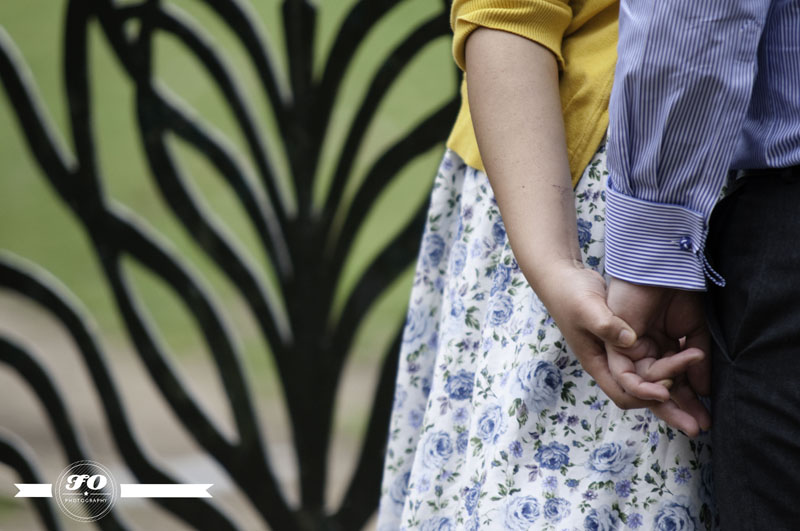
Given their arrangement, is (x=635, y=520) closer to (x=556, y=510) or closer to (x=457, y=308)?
(x=556, y=510)

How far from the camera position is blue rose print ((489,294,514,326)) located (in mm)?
792

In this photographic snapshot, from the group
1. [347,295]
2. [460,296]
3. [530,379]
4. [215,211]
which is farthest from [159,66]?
[530,379]

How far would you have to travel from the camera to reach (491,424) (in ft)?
2.56

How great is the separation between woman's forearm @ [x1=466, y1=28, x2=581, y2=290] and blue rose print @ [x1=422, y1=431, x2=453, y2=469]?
25cm

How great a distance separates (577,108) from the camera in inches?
29.8

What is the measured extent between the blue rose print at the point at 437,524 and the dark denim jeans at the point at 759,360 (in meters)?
0.32

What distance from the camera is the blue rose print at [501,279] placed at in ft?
2.61

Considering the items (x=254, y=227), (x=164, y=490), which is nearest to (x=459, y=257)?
Result: (x=254, y=227)

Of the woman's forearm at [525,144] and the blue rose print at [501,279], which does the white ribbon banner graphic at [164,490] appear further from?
the woman's forearm at [525,144]

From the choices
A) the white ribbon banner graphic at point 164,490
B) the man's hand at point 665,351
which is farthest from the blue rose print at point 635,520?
the white ribbon banner graphic at point 164,490

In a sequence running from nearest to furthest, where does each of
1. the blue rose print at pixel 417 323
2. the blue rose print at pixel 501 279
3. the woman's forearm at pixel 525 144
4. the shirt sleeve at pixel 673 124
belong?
the shirt sleeve at pixel 673 124 → the woman's forearm at pixel 525 144 → the blue rose print at pixel 501 279 → the blue rose print at pixel 417 323

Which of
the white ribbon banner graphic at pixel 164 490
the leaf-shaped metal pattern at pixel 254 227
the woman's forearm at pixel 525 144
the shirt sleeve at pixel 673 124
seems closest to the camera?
the shirt sleeve at pixel 673 124

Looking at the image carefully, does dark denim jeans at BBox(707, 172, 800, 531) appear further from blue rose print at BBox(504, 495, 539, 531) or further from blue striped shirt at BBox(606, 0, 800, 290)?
blue rose print at BBox(504, 495, 539, 531)

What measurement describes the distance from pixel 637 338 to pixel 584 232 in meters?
0.15
